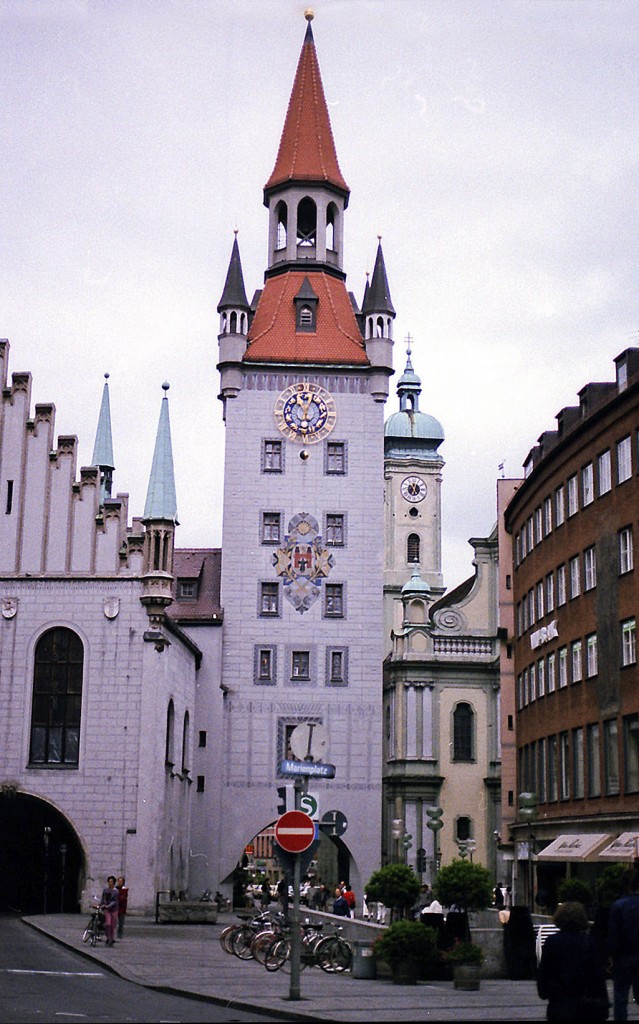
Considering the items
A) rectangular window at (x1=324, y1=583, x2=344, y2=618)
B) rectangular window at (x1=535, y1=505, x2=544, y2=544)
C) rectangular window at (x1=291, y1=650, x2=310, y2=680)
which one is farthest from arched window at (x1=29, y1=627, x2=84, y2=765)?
rectangular window at (x1=535, y1=505, x2=544, y2=544)

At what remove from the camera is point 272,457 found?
6206cm

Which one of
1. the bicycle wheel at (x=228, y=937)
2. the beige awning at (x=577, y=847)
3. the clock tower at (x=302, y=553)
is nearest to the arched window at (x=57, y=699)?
the clock tower at (x=302, y=553)

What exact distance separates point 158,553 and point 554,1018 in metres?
39.2

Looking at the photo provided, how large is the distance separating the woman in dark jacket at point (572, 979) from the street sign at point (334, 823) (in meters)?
36.0

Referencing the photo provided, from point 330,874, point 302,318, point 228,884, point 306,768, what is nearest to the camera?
point 306,768

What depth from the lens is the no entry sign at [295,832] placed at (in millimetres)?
19516

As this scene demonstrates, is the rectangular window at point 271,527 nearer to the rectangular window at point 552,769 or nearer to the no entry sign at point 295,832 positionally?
the rectangular window at point 552,769

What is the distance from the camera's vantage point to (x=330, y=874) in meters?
95.4

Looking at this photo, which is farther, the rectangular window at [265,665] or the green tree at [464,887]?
the rectangular window at [265,665]

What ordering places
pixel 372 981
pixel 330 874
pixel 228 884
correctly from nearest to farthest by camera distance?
pixel 372 981 < pixel 228 884 < pixel 330 874

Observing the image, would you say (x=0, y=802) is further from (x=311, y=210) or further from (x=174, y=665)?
(x=311, y=210)

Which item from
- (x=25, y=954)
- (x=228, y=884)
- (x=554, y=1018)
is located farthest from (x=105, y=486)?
(x=554, y=1018)

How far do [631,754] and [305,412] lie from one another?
2791 cm

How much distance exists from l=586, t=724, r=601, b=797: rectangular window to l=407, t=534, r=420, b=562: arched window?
6435cm
